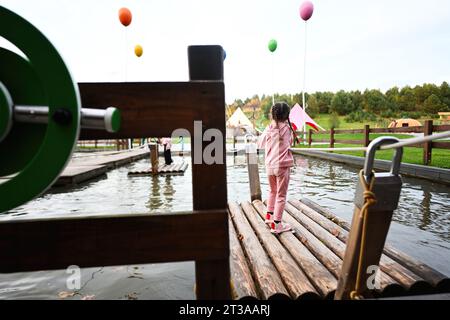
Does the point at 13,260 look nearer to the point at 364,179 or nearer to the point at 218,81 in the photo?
the point at 218,81

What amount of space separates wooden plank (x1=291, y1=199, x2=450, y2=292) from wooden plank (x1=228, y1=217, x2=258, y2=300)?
1.19 meters

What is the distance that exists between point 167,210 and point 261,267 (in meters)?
3.26

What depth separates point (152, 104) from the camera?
1313 mm

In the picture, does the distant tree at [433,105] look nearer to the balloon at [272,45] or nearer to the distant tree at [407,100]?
the distant tree at [407,100]

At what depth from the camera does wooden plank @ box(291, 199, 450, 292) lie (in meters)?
2.24

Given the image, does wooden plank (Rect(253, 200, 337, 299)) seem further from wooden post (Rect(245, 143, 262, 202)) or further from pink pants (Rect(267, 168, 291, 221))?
wooden post (Rect(245, 143, 262, 202))

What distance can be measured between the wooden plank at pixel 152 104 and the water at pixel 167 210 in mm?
1791

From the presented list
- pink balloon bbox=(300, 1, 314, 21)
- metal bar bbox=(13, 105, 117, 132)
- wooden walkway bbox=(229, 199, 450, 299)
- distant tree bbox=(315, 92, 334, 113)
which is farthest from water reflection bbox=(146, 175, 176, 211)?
distant tree bbox=(315, 92, 334, 113)

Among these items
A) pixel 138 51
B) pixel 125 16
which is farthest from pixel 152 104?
pixel 138 51

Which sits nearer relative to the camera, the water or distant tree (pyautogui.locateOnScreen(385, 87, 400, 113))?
the water

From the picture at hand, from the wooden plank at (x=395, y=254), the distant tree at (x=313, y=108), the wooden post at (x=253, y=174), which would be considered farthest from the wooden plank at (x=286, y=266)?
the distant tree at (x=313, y=108)
